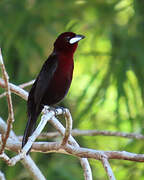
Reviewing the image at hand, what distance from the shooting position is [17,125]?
593cm

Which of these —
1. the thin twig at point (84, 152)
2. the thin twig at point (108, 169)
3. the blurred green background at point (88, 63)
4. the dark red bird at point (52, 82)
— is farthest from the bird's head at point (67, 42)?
the blurred green background at point (88, 63)

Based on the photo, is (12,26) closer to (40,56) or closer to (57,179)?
(40,56)

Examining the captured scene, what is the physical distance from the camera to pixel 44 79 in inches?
154

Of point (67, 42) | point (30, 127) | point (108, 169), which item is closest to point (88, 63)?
point (67, 42)

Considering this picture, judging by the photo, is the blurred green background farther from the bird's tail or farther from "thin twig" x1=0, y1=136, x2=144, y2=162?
"thin twig" x1=0, y1=136, x2=144, y2=162

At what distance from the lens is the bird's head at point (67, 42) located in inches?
159

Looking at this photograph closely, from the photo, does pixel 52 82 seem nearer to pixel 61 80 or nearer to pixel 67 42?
pixel 61 80

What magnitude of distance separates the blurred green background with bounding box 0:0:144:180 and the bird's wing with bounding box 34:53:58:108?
168cm

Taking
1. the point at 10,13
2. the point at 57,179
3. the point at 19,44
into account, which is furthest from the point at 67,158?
the point at 10,13

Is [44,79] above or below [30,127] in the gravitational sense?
above

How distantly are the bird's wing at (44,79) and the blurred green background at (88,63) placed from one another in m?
1.68

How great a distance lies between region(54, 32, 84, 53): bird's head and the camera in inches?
159

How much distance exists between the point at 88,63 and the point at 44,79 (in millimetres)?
2954

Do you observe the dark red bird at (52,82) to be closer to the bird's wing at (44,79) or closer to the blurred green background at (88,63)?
the bird's wing at (44,79)
